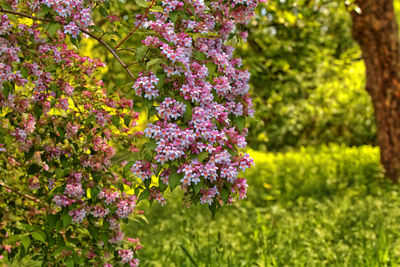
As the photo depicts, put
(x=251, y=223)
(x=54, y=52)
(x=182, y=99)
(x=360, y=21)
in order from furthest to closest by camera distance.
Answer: (x=360, y=21)
(x=251, y=223)
(x=54, y=52)
(x=182, y=99)

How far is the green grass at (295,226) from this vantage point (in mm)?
4895

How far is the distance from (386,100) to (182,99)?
6158 millimetres

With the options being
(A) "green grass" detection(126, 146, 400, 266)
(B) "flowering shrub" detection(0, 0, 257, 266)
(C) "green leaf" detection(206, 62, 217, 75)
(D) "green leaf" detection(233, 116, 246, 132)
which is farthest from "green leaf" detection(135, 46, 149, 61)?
(A) "green grass" detection(126, 146, 400, 266)

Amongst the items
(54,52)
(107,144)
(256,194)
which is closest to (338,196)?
(256,194)

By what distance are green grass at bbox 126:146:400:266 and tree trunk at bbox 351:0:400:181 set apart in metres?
0.52

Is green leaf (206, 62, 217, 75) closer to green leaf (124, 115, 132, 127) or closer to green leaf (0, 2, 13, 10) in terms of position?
green leaf (124, 115, 132, 127)

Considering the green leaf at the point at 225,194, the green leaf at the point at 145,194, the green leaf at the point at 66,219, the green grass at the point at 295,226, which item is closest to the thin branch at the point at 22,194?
the green leaf at the point at 66,219

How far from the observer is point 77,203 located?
3.37 m

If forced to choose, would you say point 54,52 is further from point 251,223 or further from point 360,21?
point 360,21

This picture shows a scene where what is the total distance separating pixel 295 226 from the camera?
6145 millimetres

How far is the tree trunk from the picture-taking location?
294 inches

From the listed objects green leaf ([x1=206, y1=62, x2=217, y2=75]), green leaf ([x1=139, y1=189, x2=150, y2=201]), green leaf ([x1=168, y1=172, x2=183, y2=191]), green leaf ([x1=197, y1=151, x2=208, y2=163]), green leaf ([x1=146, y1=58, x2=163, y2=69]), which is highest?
green leaf ([x1=206, y1=62, x2=217, y2=75])

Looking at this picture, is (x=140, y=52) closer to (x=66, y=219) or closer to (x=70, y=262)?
(x=66, y=219)

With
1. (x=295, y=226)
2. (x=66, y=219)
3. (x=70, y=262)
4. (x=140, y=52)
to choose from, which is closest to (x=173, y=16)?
(x=140, y=52)
